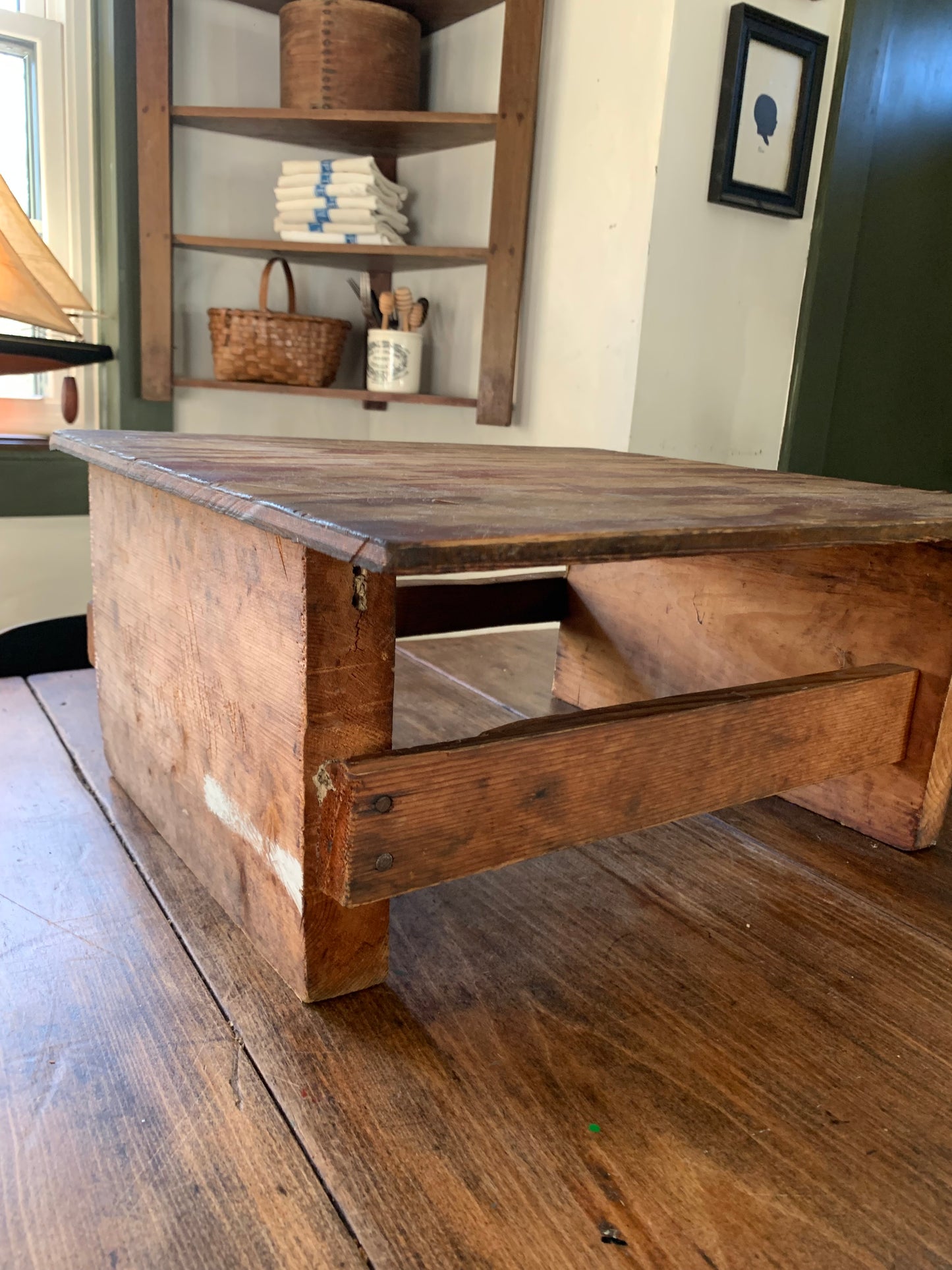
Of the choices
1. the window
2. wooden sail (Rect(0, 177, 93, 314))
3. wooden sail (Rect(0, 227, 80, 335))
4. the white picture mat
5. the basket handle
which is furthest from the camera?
the basket handle

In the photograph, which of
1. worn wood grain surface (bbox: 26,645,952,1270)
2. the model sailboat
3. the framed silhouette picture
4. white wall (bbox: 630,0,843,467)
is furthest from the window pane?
worn wood grain surface (bbox: 26,645,952,1270)

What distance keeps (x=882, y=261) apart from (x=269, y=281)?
4.87 feet

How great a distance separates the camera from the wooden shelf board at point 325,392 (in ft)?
7.41

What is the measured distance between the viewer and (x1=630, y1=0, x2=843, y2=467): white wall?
5.96 ft

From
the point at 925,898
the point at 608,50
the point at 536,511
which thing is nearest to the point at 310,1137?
the point at 536,511

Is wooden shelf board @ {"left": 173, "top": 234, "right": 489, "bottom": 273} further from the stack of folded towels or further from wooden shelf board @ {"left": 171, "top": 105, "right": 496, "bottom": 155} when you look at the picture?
wooden shelf board @ {"left": 171, "top": 105, "right": 496, "bottom": 155}

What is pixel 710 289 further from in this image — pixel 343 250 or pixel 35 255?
pixel 35 255

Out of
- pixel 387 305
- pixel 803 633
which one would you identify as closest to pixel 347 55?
pixel 387 305

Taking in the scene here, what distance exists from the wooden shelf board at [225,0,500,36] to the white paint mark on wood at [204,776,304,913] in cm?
214

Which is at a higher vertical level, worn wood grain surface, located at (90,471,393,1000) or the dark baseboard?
worn wood grain surface, located at (90,471,393,1000)

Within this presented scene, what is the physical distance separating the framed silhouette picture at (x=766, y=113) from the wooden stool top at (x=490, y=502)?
1119mm

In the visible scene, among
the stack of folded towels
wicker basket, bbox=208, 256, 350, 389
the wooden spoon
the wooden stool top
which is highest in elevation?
the stack of folded towels

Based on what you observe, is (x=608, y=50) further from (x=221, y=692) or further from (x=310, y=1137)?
(x=310, y=1137)

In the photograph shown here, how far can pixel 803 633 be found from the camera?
983 millimetres
